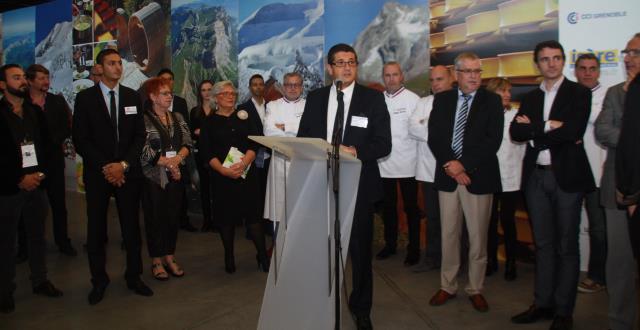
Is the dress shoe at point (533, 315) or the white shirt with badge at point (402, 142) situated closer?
the dress shoe at point (533, 315)

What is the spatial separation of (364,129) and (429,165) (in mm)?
1648

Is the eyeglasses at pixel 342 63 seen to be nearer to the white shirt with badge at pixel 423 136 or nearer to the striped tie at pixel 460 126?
the striped tie at pixel 460 126

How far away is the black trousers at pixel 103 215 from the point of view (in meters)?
3.68

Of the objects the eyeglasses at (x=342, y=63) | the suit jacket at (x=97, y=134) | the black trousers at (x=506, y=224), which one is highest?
the eyeglasses at (x=342, y=63)

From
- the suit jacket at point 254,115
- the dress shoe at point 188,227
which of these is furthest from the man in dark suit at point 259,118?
the dress shoe at point 188,227

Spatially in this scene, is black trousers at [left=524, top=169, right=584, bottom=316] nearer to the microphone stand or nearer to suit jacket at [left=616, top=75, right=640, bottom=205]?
suit jacket at [left=616, top=75, right=640, bottom=205]

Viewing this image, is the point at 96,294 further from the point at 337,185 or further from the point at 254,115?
the point at 337,185

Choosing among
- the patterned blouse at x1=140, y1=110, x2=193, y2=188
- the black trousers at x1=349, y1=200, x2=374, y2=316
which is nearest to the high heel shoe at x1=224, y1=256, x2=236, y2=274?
the patterned blouse at x1=140, y1=110, x2=193, y2=188

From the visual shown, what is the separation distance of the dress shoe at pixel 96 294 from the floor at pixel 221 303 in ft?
0.19

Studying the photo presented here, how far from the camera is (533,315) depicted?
10.7ft

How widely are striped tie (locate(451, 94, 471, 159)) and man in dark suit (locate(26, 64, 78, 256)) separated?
3788 millimetres

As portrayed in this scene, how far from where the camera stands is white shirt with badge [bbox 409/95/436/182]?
4.43m

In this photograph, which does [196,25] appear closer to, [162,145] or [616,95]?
[162,145]

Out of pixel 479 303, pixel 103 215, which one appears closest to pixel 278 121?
pixel 103 215
